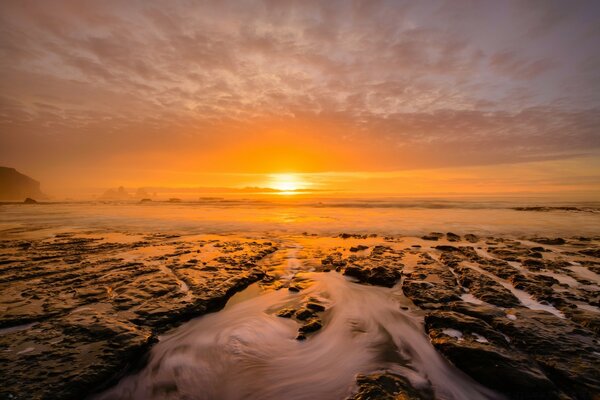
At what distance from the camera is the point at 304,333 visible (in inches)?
190

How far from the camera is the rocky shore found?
11.1ft

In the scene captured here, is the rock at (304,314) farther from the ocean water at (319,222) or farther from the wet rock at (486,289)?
the ocean water at (319,222)

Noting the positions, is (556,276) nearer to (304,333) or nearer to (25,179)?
(304,333)

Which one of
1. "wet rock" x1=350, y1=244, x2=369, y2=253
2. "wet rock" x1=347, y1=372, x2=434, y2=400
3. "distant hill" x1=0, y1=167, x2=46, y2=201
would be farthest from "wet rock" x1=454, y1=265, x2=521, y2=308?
"distant hill" x1=0, y1=167, x2=46, y2=201

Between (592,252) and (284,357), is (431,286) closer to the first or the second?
(284,357)

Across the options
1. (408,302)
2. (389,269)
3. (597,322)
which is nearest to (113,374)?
(408,302)

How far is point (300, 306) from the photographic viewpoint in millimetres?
5805

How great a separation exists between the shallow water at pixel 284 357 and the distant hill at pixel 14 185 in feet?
524

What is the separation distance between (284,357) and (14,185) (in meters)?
175

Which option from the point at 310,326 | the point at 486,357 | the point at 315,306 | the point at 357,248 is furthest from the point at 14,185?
the point at 486,357

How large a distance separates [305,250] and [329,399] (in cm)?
793

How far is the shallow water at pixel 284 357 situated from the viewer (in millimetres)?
3504

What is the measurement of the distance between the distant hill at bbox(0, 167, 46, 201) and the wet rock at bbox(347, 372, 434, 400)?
532 feet

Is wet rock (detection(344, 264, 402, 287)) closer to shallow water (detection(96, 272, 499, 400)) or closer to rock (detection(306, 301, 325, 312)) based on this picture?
shallow water (detection(96, 272, 499, 400))
